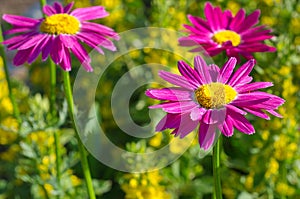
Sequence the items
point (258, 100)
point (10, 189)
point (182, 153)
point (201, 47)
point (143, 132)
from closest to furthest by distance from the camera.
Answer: point (258, 100), point (201, 47), point (182, 153), point (143, 132), point (10, 189)

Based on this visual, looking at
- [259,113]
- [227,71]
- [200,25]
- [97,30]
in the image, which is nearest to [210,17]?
[200,25]

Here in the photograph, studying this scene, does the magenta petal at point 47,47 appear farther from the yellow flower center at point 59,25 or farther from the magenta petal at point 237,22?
the magenta petal at point 237,22

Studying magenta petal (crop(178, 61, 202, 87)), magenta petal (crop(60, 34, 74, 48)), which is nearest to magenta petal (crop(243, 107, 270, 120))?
magenta petal (crop(178, 61, 202, 87))

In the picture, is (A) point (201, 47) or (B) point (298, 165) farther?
(B) point (298, 165)

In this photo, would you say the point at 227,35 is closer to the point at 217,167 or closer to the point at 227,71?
the point at 227,71

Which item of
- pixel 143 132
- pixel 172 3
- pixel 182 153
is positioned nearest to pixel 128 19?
pixel 172 3

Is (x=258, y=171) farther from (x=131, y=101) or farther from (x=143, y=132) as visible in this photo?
(x=131, y=101)
